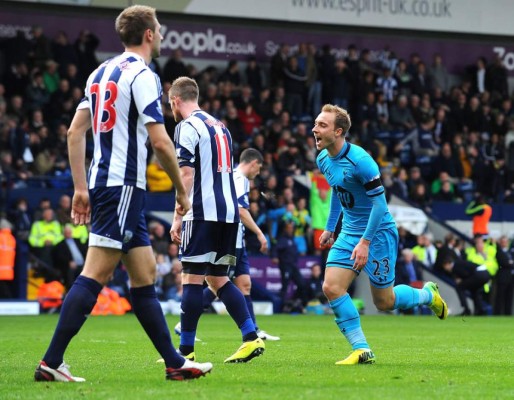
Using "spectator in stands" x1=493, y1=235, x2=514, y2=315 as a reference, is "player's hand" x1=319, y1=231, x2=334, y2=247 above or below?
above

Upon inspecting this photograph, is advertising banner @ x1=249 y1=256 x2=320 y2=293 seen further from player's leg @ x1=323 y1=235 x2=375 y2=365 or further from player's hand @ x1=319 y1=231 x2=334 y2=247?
player's leg @ x1=323 y1=235 x2=375 y2=365

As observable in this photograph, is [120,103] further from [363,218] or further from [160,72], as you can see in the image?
[160,72]

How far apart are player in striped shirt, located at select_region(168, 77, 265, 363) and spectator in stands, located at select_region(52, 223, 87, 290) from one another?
40.8 ft

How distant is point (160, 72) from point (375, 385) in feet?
66.5

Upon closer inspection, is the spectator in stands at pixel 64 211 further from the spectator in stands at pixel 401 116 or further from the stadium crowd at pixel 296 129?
the spectator in stands at pixel 401 116

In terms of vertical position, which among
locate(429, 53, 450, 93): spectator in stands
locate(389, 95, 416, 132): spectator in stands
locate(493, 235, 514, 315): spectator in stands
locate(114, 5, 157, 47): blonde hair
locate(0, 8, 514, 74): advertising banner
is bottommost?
locate(493, 235, 514, 315): spectator in stands

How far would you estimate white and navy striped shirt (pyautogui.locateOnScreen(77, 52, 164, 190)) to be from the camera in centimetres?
737

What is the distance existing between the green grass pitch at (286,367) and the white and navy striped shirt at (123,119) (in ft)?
4.42

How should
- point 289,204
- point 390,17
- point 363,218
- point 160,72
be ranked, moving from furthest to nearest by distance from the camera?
point 390,17 → point 160,72 → point 289,204 → point 363,218

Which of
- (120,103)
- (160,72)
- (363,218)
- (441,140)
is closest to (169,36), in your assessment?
(160,72)

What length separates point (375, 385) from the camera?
24.7 feet

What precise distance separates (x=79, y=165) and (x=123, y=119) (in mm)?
410

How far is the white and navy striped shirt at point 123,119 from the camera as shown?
737 cm

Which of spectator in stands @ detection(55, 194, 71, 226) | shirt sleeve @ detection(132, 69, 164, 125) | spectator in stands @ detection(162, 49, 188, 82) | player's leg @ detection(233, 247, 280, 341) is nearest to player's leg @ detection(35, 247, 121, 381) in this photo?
shirt sleeve @ detection(132, 69, 164, 125)
